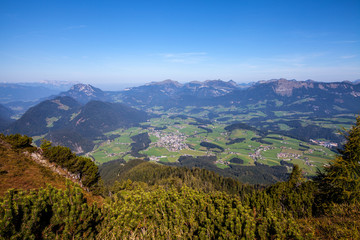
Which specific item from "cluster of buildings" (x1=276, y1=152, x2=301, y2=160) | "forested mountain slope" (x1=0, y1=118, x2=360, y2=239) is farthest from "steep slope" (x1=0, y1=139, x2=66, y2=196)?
"cluster of buildings" (x1=276, y1=152, x2=301, y2=160)

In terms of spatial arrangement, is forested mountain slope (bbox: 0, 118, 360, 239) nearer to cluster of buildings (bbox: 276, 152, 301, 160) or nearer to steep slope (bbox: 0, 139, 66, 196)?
steep slope (bbox: 0, 139, 66, 196)

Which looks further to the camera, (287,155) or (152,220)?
(287,155)

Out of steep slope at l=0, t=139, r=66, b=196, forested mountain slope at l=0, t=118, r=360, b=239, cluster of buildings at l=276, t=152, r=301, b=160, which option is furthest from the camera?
cluster of buildings at l=276, t=152, r=301, b=160

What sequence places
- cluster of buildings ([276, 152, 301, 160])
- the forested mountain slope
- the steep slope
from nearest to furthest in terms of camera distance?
the forested mountain slope → the steep slope → cluster of buildings ([276, 152, 301, 160])

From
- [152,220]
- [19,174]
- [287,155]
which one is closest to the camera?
[152,220]

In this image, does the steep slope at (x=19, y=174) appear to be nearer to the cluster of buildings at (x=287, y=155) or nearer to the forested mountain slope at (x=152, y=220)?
the forested mountain slope at (x=152, y=220)

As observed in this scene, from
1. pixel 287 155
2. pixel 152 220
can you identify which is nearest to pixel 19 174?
pixel 152 220

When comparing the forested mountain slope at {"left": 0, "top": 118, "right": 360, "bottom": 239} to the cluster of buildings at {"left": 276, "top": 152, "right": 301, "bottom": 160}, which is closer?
the forested mountain slope at {"left": 0, "top": 118, "right": 360, "bottom": 239}

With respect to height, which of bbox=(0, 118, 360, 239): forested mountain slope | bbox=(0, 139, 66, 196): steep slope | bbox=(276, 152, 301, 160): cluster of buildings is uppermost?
bbox=(0, 118, 360, 239): forested mountain slope

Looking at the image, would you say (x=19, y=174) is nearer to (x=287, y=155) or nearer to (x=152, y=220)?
(x=152, y=220)

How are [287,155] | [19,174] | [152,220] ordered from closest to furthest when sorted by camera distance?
[152,220], [19,174], [287,155]

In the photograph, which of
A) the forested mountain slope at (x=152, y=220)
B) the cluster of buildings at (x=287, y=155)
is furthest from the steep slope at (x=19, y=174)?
the cluster of buildings at (x=287, y=155)

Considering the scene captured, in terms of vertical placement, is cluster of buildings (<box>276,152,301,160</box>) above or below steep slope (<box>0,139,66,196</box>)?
below

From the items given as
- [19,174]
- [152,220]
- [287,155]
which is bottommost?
[287,155]
